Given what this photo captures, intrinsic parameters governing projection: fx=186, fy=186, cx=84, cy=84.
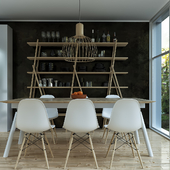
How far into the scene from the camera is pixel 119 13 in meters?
4.43

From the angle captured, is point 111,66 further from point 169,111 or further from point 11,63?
point 11,63

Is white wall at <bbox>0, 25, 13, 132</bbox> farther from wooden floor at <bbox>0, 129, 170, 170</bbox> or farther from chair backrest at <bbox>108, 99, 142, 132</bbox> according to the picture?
chair backrest at <bbox>108, 99, 142, 132</bbox>

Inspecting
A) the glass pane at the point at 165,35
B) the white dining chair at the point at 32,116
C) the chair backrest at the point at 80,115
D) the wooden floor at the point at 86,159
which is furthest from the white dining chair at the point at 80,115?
the glass pane at the point at 165,35

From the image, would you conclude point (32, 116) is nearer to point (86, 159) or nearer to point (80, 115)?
point (80, 115)

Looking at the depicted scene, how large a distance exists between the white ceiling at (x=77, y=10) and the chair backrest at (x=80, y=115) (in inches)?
95.8

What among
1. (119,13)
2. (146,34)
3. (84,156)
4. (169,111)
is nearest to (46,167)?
(84,156)

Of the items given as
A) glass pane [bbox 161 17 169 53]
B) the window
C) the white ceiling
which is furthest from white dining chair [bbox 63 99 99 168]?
glass pane [bbox 161 17 169 53]

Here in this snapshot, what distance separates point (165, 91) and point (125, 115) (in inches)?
86.2

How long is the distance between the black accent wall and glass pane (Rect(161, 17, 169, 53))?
1.95 feet

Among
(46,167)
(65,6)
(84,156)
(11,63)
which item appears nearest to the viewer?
(46,167)

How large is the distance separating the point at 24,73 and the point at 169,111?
3583mm

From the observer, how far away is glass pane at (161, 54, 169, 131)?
4023mm

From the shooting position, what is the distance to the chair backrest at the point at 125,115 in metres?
2.35

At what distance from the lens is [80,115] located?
2.35 meters
